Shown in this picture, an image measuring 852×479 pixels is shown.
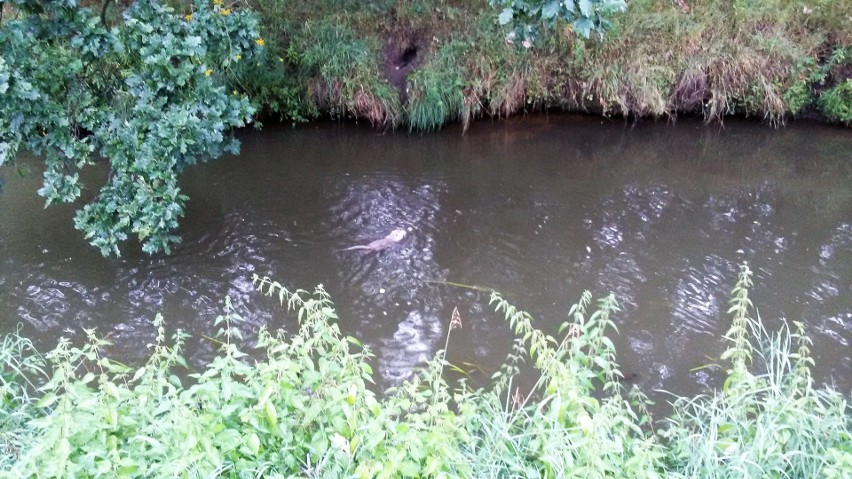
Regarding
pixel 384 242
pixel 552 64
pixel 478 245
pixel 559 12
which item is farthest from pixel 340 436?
pixel 552 64

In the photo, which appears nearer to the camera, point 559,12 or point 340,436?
point 340,436

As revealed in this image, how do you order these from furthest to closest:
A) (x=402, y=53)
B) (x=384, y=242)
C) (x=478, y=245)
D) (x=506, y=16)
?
(x=402, y=53) < (x=478, y=245) < (x=384, y=242) < (x=506, y=16)

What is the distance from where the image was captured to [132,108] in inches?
181

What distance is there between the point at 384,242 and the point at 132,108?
7.18 ft

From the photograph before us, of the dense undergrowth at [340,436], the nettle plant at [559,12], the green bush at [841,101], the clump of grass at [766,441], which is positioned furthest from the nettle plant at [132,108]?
the green bush at [841,101]

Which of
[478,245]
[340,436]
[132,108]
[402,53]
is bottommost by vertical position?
[478,245]

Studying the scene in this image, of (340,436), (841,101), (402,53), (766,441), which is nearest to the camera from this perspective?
(340,436)

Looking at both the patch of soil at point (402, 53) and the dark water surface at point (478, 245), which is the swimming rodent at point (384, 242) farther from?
the patch of soil at point (402, 53)

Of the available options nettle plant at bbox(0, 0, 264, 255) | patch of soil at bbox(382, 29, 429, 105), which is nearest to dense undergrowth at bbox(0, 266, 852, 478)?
nettle plant at bbox(0, 0, 264, 255)

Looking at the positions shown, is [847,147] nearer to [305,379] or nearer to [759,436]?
[759,436]

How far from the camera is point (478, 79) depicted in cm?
852

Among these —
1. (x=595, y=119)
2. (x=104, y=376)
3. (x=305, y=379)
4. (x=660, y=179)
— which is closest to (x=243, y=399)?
(x=305, y=379)

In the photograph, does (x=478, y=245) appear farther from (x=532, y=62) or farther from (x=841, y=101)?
(x=841, y=101)

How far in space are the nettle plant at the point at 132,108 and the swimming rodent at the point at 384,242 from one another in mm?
1427
